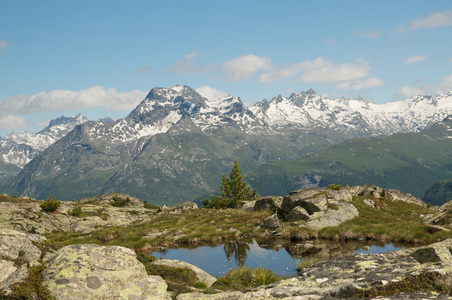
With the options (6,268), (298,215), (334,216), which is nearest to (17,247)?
(6,268)

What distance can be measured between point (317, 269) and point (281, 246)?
22.1m

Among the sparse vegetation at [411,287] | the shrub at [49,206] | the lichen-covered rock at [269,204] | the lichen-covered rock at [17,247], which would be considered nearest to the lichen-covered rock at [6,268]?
the lichen-covered rock at [17,247]

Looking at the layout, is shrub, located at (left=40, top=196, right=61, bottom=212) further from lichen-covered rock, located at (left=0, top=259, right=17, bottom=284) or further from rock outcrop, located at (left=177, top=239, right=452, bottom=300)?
rock outcrop, located at (left=177, top=239, right=452, bottom=300)

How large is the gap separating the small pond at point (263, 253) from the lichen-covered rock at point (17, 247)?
1573 cm

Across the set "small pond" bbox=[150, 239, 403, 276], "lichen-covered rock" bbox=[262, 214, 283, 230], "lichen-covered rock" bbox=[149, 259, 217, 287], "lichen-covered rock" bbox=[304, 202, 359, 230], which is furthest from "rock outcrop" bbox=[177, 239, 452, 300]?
"lichen-covered rock" bbox=[262, 214, 283, 230]

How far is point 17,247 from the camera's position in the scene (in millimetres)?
19375

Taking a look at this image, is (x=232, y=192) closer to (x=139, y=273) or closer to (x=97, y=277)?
(x=139, y=273)

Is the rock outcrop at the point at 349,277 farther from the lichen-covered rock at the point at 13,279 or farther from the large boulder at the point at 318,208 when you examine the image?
the large boulder at the point at 318,208

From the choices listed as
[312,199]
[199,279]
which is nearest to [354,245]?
[312,199]

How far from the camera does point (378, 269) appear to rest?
54.0 feet

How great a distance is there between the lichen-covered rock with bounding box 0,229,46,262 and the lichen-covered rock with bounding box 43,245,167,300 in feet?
9.25

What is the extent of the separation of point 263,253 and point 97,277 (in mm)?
24138

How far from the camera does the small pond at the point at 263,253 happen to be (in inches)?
1296

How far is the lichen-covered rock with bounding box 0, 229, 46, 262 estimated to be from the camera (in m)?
18.8
